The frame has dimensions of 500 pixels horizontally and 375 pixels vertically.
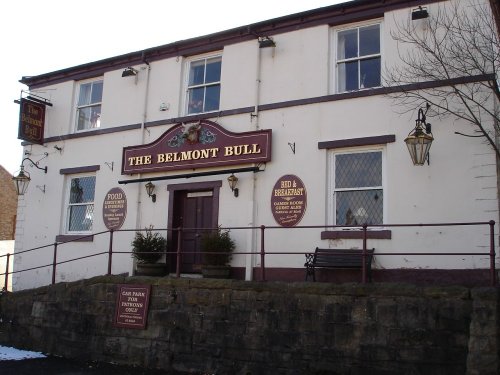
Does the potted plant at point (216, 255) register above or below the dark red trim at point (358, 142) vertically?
below

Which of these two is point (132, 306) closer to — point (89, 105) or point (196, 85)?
point (196, 85)

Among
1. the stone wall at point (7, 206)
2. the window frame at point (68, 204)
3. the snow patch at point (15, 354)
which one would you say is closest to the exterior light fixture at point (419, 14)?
the window frame at point (68, 204)

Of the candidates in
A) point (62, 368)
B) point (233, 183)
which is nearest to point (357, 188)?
point (233, 183)

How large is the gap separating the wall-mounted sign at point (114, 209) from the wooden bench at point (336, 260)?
16.6 feet

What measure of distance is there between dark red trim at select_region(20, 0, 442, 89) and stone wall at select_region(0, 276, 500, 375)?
572cm

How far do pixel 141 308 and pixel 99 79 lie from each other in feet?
23.3

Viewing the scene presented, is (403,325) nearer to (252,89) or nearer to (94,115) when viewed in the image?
(252,89)

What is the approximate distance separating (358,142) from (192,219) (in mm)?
4293

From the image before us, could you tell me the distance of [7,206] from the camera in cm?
2762

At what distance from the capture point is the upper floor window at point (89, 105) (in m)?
14.9

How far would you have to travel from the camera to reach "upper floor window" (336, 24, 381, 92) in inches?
443

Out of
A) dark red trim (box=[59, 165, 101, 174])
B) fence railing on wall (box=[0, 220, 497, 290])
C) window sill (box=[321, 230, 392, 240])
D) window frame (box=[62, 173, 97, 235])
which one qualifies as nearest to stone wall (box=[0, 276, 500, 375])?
fence railing on wall (box=[0, 220, 497, 290])

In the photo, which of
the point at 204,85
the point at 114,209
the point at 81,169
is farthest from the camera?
the point at 81,169

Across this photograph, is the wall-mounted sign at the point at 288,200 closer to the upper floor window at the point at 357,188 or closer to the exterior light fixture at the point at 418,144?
the upper floor window at the point at 357,188
